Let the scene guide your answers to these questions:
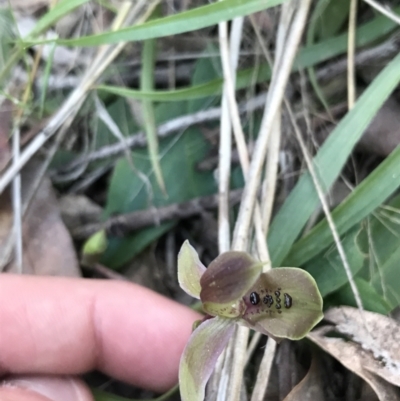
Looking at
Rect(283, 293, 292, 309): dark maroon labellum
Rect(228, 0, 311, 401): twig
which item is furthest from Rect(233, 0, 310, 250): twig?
Rect(283, 293, 292, 309): dark maroon labellum

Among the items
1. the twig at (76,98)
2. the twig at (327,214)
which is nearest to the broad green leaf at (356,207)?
the twig at (327,214)

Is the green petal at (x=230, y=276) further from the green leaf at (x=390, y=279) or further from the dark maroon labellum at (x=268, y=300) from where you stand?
the green leaf at (x=390, y=279)

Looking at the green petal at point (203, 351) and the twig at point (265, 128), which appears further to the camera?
the twig at point (265, 128)

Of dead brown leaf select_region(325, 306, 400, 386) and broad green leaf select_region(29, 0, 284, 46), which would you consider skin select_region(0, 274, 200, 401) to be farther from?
broad green leaf select_region(29, 0, 284, 46)

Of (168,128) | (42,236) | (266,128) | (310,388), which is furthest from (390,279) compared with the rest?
(42,236)

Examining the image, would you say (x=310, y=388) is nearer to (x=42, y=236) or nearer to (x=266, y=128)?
(x=266, y=128)
